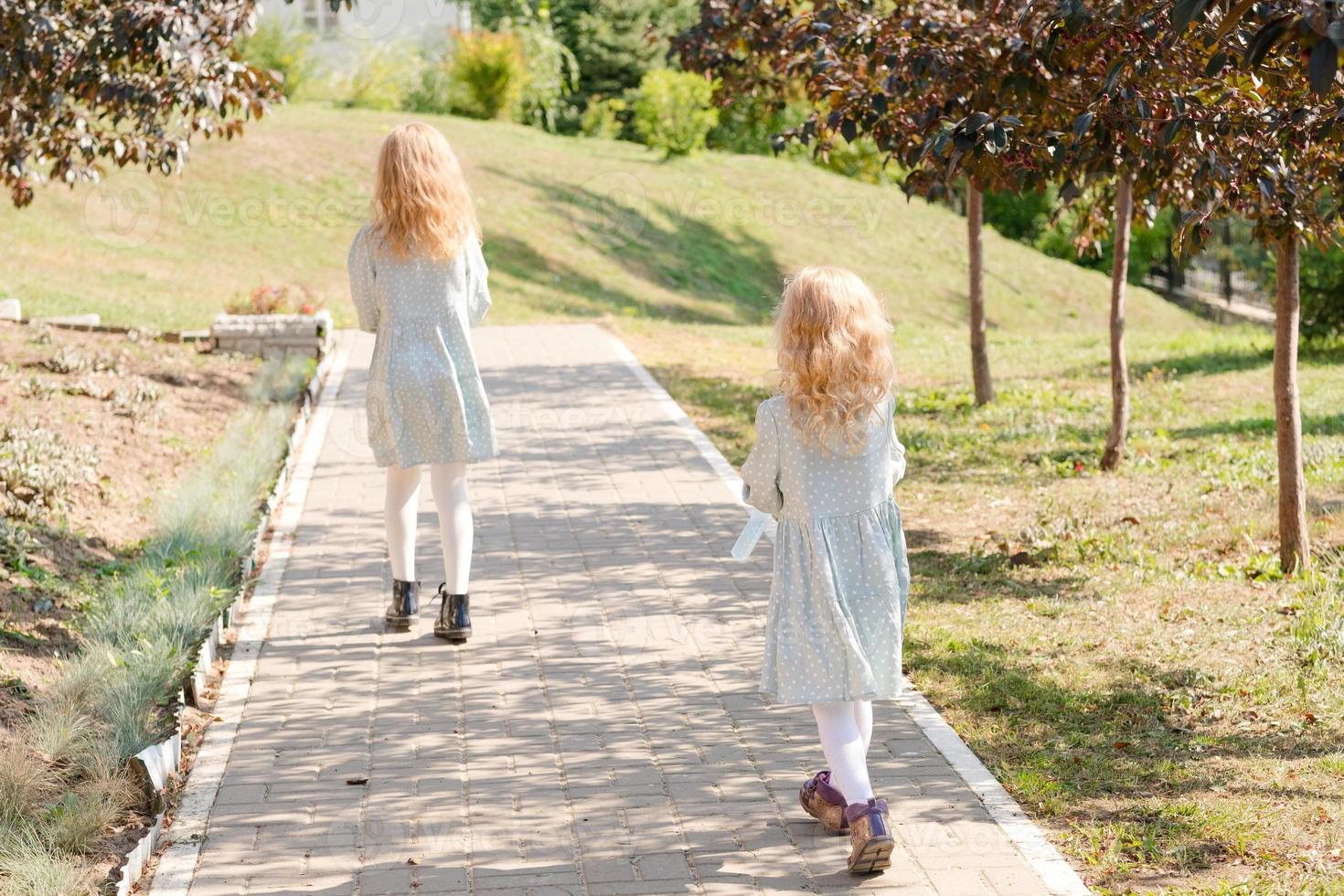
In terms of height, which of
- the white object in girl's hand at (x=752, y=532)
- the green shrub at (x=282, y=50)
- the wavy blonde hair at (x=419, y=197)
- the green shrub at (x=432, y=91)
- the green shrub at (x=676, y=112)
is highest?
the green shrub at (x=282, y=50)

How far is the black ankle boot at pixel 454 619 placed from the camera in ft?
19.9

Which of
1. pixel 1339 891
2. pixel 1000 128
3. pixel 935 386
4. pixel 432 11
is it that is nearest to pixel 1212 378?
pixel 935 386

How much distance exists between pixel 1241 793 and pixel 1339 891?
0.72 m

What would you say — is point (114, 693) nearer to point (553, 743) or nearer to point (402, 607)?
point (402, 607)

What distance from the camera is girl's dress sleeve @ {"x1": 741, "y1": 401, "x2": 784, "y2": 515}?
412 centimetres

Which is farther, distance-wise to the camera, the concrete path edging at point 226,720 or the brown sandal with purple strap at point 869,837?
the concrete path edging at point 226,720

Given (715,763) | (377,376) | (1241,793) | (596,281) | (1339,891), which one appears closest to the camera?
(1339,891)

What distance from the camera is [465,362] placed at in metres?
5.95

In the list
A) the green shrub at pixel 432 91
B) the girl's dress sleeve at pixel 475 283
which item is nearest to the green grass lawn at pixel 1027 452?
the girl's dress sleeve at pixel 475 283

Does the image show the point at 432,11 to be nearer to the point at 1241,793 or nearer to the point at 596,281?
the point at 596,281

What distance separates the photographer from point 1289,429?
682 cm

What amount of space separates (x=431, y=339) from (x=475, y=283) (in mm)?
314

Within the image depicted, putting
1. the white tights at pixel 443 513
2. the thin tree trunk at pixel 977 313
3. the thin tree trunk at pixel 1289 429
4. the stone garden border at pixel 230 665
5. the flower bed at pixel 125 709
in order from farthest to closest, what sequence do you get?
1. the thin tree trunk at pixel 977 313
2. the thin tree trunk at pixel 1289 429
3. the white tights at pixel 443 513
4. the stone garden border at pixel 230 665
5. the flower bed at pixel 125 709

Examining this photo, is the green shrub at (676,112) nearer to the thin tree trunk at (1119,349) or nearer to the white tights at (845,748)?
the thin tree trunk at (1119,349)
